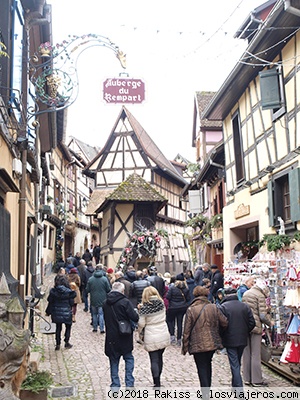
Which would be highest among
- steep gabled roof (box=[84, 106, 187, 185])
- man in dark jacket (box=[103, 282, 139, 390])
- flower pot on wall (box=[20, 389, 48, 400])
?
steep gabled roof (box=[84, 106, 187, 185])

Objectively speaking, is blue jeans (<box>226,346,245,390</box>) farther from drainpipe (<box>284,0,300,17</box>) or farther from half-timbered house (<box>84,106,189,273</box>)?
half-timbered house (<box>84,106,189,273</box>)

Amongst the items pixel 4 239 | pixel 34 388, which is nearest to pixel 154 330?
pixel 34 388

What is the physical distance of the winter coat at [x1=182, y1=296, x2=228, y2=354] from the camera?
681cm

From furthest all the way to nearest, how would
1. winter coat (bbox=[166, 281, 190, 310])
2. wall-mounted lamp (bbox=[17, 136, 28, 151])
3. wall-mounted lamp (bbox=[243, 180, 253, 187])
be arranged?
wall-mounted lamp (bbox=[243, 180, 253, 187]), winter coat (bbox=[166, 281, 190, 310]), wall-mounted lamp (bbox=[17, 136, 28, 151])

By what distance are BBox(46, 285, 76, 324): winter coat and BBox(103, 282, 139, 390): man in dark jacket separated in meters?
3.68

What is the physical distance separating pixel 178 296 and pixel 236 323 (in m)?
4.38

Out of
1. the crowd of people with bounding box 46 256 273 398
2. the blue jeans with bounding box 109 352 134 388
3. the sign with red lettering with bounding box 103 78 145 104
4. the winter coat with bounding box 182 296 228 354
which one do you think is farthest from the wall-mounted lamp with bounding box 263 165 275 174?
the blue jeans with bounding box 109 352 134 388

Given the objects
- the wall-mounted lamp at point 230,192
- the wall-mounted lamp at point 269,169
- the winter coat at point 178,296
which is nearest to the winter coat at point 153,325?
the winter coat at point 178,296

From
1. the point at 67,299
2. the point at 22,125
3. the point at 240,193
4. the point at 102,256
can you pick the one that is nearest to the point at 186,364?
the point at 67,299

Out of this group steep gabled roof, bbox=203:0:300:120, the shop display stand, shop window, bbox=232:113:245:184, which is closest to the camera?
the shop display stand

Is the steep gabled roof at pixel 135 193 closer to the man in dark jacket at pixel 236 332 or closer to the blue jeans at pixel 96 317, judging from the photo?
the blue jeans at pixel 96 317

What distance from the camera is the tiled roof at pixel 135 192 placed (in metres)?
25.1

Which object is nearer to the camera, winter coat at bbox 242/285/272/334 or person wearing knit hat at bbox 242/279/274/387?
person wearing knit hat at bbox 242/279/274/387

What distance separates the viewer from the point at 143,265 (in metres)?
24.4
